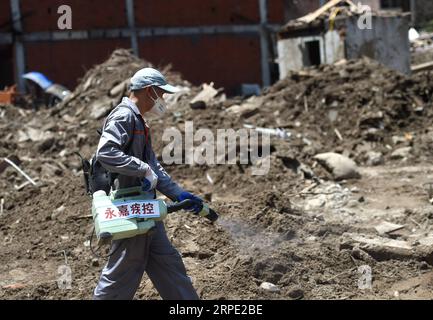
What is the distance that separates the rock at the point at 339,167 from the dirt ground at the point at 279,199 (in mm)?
111

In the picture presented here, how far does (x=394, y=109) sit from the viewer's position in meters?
13.3

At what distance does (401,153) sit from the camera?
39.1 ft

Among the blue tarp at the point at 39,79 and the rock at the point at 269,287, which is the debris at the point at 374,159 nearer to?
the rock at the point at 269,287

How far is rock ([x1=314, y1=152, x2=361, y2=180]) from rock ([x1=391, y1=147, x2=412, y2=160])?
1624 mm

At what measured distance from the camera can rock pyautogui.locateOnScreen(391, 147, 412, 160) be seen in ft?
38.9

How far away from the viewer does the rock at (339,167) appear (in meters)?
10.4

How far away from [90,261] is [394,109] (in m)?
8.52

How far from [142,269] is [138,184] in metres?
0.57

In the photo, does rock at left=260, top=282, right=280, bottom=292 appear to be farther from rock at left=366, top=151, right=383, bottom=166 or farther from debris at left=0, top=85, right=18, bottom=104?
debris at left=0, top=85, right=18, bottom=104

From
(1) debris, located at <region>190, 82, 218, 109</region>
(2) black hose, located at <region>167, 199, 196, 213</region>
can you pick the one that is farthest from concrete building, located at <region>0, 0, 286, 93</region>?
(2) black hose, located at <region>167, 199, 196, 213</region>

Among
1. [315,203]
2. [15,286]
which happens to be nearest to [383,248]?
[315,203]

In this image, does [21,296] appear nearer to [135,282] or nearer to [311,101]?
[135,282]

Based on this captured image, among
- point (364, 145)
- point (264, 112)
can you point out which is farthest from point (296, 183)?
point (264, 112)

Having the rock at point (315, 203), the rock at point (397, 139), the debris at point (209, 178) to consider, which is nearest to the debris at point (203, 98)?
the debris at point (209, 178)
